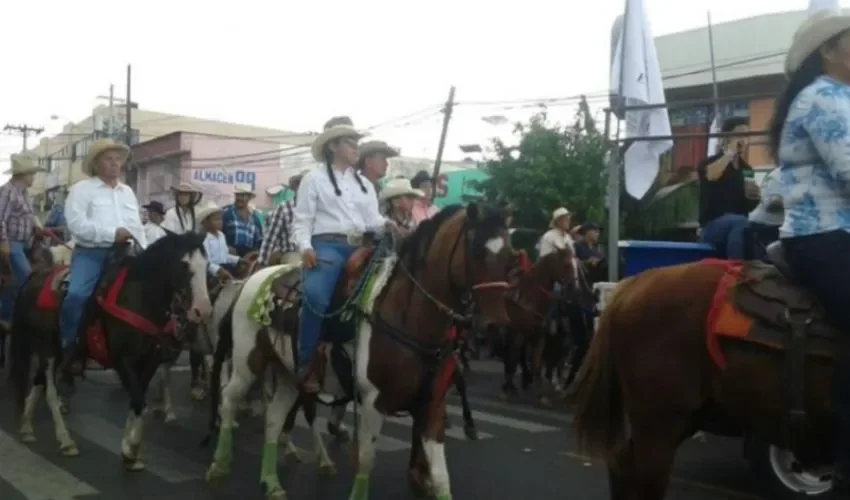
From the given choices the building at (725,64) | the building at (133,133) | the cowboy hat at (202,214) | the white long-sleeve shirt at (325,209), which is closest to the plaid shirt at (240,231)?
the cowboy hat at (202,214)

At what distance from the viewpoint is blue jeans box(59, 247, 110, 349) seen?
805 centimetres

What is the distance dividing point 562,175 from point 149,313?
49.1ft

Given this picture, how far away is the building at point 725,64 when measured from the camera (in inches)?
969

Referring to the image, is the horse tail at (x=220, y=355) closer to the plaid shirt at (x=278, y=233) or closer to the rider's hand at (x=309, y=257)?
the rider's hand at (x=309, y=257)

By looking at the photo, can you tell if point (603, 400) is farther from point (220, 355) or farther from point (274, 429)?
point (220, 355)

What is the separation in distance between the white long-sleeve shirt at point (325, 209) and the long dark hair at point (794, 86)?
3041mm

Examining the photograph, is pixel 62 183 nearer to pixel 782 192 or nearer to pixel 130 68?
pixel 130 68

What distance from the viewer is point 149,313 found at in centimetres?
783

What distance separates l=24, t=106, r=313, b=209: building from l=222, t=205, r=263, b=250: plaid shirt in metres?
38.1

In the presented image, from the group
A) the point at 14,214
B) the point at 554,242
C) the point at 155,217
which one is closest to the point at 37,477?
the point at 14,214

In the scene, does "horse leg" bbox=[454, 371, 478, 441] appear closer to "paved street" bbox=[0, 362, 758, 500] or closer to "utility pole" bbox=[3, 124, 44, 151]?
"paved street" bbox=[0, 362, 758, 500]

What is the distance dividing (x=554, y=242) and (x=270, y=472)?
5.97 metres

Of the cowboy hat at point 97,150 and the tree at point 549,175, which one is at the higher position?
the tree at point 549,175

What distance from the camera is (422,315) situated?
5.86m
